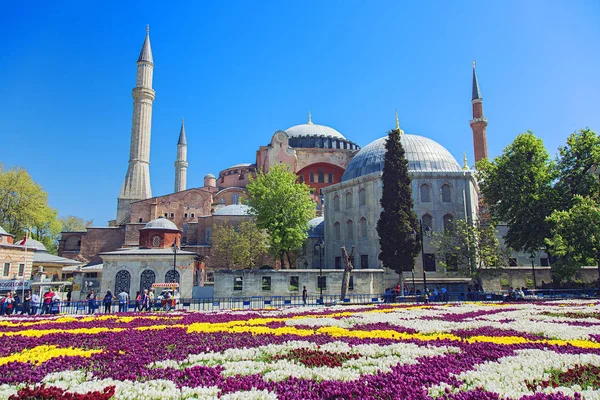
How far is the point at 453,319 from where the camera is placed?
1230cm

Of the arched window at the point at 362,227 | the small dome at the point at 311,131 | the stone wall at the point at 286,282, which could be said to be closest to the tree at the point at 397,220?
the stone wall at the point at 286,282

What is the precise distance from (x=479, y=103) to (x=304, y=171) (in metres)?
20.9

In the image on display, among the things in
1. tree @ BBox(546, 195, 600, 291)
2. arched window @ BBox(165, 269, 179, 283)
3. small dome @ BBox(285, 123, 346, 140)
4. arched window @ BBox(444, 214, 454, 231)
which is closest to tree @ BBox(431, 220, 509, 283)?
arched window @ BBox(444, 214, 454, 231)

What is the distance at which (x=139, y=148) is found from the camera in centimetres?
5300

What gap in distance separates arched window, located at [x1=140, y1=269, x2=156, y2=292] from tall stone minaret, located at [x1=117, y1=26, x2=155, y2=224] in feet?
82.8

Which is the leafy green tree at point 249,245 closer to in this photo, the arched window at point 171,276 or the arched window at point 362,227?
the arched window at point 171,276

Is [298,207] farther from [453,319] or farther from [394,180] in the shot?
[453,319]

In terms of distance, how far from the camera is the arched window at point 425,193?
109ft

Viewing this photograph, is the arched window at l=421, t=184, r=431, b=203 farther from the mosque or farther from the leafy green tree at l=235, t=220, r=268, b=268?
the leafy green tree at l=235, t=220, r=268, b=268

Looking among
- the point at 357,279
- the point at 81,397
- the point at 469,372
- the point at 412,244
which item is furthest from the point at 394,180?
the point at 81,397

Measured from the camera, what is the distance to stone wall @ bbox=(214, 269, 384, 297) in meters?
27.5

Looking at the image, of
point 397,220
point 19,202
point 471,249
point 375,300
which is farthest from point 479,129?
point 19,202

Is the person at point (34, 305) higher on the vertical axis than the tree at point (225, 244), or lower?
lower

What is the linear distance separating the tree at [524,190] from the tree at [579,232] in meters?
2.51
